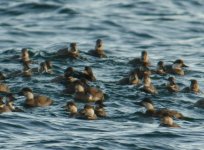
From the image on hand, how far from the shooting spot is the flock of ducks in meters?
21.9

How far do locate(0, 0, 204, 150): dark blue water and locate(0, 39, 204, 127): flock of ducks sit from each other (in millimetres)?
204

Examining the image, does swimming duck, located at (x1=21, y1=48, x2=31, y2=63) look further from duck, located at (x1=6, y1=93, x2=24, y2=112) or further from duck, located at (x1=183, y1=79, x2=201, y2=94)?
duck, located at (x1=183, y1=79, x2=201, y2=94)

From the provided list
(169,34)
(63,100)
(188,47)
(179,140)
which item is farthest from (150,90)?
(169,34)

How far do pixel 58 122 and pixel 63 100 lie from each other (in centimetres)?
198

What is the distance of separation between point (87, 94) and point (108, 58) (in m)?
5.10

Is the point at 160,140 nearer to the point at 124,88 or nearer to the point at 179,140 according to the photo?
the point at 179,140

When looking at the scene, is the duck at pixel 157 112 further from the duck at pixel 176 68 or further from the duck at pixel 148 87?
the duck at pixel 176 68

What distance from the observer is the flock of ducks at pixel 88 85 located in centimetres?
2189

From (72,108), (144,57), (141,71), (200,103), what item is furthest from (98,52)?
(72,108)

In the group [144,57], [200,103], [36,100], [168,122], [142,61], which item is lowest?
[168,122]

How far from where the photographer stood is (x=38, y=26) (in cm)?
3550

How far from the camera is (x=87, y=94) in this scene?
23.4 meters

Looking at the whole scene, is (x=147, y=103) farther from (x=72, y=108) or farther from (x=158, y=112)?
(x=72, y=108)

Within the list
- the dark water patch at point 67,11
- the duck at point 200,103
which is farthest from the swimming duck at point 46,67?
the dark water patch at point 67,11
